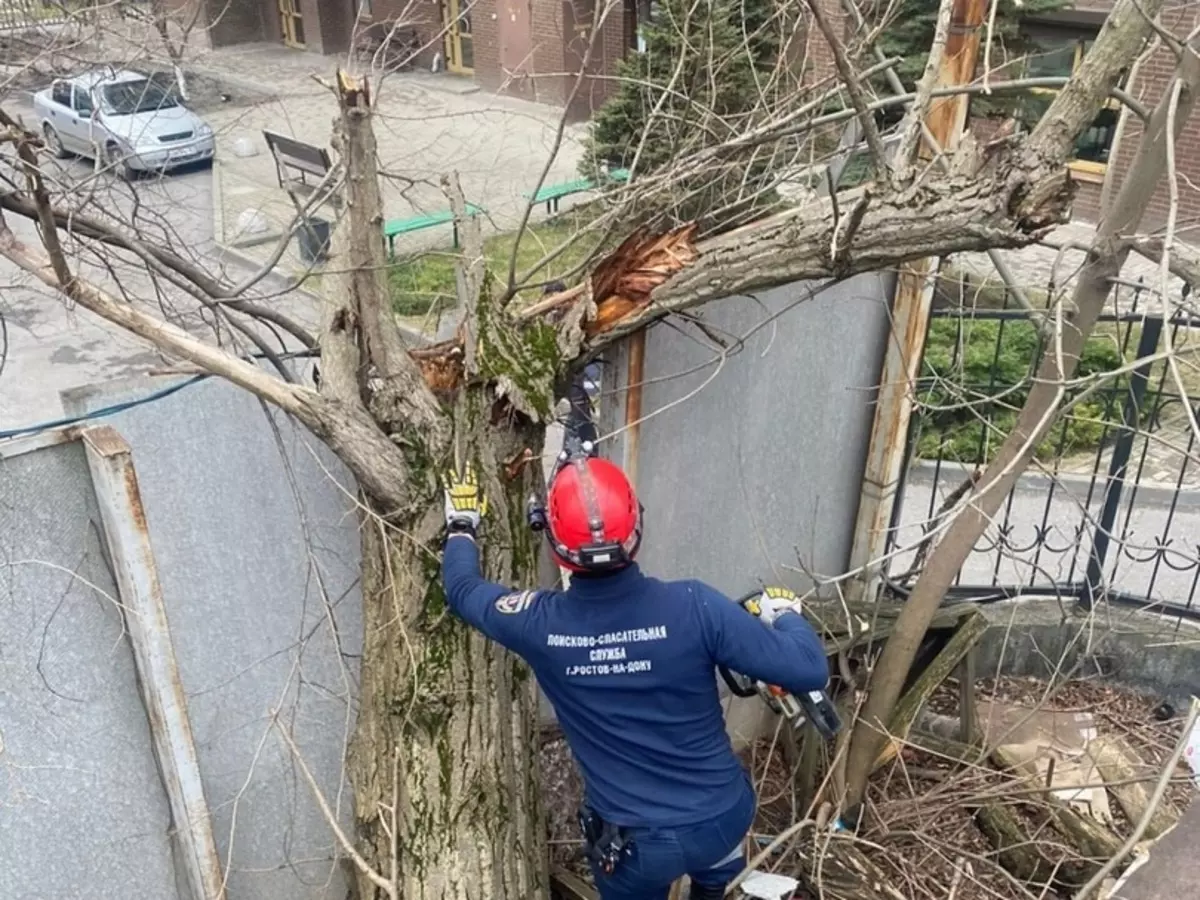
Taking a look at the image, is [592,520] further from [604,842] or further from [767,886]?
[767,886]

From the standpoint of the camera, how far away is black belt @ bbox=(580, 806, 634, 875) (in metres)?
3.25

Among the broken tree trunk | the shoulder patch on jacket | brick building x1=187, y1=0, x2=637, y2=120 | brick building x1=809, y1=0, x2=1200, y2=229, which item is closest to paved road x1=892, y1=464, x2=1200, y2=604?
the broken tree trunk

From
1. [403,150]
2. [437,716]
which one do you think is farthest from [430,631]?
[403,150]

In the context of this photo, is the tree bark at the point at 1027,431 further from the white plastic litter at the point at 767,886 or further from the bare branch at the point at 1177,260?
the white plastic litter at the point at 767,886

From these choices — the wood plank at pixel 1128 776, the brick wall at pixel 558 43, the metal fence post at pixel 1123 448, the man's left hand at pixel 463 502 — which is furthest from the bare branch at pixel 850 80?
the brick wall at pixel 558 43

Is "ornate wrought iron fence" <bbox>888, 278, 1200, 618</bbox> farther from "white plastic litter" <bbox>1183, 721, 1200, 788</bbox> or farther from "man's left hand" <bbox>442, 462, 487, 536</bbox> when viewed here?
"man's left hand" <bbox>442, 462, 487, 536</bbox>

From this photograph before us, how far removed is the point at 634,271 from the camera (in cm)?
358

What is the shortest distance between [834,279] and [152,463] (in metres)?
2.17

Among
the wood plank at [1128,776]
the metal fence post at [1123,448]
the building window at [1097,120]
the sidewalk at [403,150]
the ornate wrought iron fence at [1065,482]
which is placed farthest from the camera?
the building window at [1097,120]

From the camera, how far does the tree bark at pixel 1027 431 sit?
3.40m

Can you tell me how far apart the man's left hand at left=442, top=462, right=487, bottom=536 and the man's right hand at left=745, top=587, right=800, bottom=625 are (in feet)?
3.00

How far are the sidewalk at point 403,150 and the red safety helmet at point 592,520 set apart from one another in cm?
417

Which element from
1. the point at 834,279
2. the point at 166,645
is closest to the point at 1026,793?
the point at 834,279

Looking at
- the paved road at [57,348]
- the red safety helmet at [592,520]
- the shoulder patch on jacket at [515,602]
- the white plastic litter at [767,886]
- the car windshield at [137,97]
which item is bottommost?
the paved road at [57,348]
